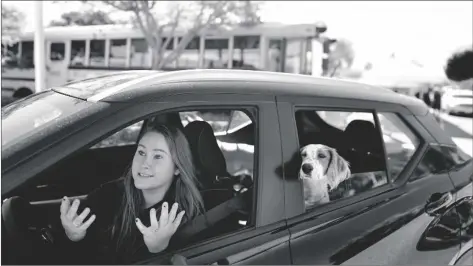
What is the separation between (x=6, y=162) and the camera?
1194 millimetres

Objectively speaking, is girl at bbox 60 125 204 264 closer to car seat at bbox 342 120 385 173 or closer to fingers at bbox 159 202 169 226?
fingers at bbox 159 202 169 226

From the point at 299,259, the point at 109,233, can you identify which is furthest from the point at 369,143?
the point at 109,233

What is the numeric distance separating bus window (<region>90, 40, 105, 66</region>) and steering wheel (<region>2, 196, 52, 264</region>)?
441 inches

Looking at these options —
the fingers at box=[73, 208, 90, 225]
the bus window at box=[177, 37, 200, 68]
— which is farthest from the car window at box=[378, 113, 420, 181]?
the bus window at box=[177, 37, 200, 68]

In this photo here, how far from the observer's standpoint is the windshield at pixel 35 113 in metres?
1.36

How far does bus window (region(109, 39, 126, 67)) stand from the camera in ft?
39.6

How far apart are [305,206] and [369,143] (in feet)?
2.24

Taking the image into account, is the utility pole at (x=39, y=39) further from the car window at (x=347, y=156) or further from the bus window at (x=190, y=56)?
the car window at (x=347, y=156)

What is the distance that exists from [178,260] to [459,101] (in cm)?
1433

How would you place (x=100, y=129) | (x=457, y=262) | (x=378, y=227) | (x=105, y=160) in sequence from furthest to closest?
1. (x=105, y=160)
2. (x=457, y=262)
3. (x=378, y=227)
4. (x=100, y=129)

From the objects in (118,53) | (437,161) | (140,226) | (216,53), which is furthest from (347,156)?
(118,53)

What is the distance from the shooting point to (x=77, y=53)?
12992mm

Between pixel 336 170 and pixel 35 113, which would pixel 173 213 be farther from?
pixel 336 170

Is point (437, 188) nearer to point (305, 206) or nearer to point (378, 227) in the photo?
point (378, 227)
